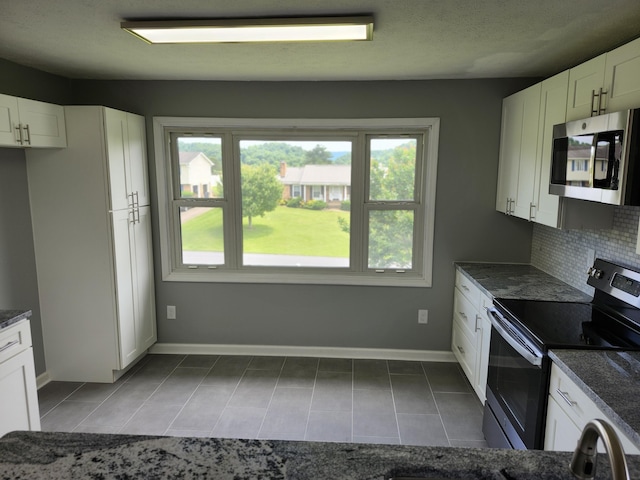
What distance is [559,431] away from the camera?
1764mm

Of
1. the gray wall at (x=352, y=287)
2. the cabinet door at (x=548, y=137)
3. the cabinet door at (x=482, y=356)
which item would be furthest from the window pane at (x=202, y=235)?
the cabinet door at (x=548, y=137)

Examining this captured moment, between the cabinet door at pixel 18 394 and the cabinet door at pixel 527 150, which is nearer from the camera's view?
the cabinet door at pixel 18 394

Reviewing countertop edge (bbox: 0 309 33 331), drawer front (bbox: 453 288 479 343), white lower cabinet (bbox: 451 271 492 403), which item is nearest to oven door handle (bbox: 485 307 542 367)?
white lower cabinet (bbox: 451 271 492 403)

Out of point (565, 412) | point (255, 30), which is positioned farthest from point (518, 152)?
point (255, 30)

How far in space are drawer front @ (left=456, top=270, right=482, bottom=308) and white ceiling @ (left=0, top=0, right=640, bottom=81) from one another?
5.03ft

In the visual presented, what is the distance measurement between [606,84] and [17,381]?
10.7 ft

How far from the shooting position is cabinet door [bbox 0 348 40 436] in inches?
84.3

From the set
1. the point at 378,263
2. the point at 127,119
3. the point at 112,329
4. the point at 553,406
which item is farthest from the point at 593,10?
the point at 112,329

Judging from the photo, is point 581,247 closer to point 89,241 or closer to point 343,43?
point 343,43

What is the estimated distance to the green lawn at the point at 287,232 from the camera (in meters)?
3.75

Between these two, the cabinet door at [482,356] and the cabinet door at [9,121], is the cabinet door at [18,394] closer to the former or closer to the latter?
the cabinet door at [9,121]

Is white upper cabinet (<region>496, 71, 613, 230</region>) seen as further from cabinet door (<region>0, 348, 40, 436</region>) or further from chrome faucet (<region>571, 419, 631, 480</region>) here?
cabinet door (<region>0, 348, 40, 436</region>)

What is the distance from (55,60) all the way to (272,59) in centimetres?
146

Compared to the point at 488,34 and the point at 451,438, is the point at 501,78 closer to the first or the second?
the point at 488,34
